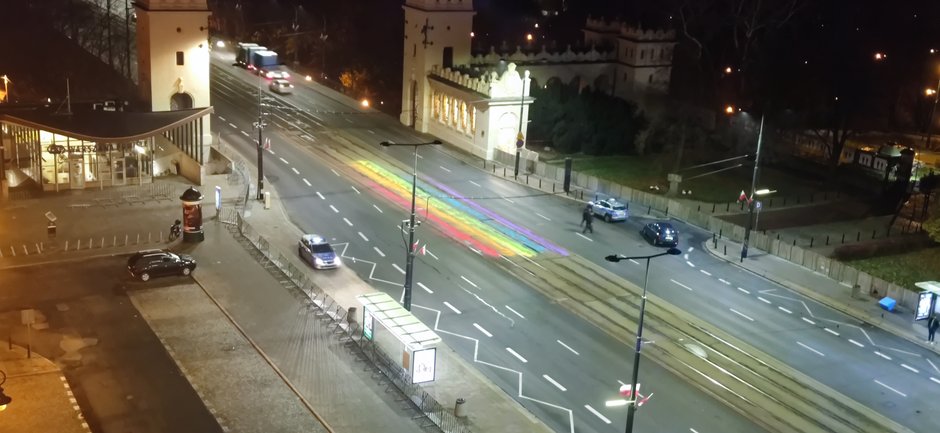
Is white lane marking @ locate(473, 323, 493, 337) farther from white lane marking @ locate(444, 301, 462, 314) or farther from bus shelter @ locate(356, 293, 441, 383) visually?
bus shelter @ locate(356, 293, 441, 383)

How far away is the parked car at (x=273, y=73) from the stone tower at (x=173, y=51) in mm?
25003

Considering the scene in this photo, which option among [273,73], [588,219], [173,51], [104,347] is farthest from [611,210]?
[273,73]

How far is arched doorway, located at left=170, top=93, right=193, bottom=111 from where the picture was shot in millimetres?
69562

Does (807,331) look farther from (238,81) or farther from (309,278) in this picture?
(238,81)

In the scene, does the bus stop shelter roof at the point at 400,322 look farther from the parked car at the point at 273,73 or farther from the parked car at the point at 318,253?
the parked car at the point at 273,73

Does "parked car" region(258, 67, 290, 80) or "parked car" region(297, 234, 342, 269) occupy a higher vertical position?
"parked car" region(258, 67, 290, 80)

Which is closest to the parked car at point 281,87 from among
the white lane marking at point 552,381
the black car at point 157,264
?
the black car at point 157,264

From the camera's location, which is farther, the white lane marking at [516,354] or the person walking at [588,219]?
the person walking at [588,219]

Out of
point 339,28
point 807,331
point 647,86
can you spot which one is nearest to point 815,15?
point 647,86

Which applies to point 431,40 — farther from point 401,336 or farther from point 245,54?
point 401,336

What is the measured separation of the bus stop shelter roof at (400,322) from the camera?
35.9m

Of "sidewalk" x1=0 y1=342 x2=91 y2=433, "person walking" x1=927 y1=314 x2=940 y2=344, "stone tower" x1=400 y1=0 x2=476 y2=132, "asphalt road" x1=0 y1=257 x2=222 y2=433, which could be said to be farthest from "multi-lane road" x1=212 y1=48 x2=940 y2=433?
"sidewalk" x1=0 y1=342 x2=91 y2=433

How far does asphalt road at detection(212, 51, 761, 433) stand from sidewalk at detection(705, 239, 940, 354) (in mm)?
10267

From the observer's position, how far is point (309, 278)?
154 feet
